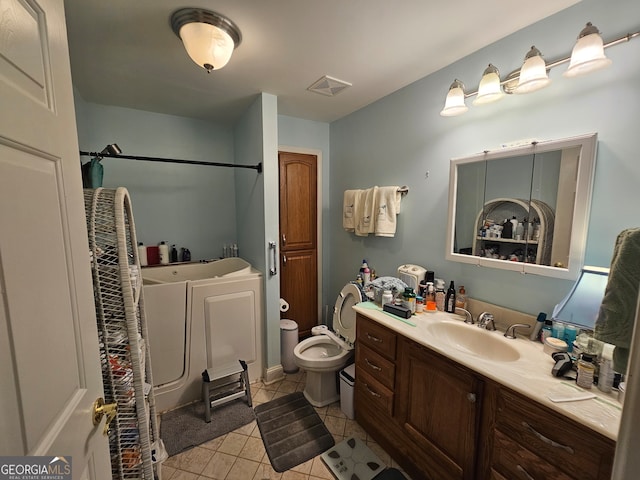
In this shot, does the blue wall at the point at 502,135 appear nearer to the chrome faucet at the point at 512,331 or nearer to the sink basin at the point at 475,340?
the chrome faucet at the point at 512,331

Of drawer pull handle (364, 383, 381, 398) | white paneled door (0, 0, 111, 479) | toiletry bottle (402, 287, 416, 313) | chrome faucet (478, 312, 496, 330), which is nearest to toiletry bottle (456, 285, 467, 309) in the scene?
chrome faucet (478, 312, 496, 330)

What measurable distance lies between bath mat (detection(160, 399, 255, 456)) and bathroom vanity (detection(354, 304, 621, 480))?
2.97ft

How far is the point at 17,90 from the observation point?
0.46 m

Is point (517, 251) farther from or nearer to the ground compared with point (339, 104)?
nearer to the ground

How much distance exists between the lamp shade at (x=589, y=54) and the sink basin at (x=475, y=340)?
1268mm

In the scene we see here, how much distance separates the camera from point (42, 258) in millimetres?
517

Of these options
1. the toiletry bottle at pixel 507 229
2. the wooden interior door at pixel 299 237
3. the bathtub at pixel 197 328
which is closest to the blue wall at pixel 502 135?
the toiletry bottle at pixel 507 229

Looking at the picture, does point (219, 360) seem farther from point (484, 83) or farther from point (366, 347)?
point (484, 83)

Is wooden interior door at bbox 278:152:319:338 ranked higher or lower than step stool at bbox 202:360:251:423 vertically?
higher

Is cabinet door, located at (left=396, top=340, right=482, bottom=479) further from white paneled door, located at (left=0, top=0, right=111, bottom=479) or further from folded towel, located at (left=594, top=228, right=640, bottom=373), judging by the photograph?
white paneled door, located at (left=0, top=0, right=111, bottom=479)

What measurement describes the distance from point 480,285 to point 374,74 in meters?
1.59

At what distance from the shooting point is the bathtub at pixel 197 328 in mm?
1920

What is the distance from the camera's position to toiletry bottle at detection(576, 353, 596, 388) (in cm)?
96

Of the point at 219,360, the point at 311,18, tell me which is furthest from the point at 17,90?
the point at 219,360
